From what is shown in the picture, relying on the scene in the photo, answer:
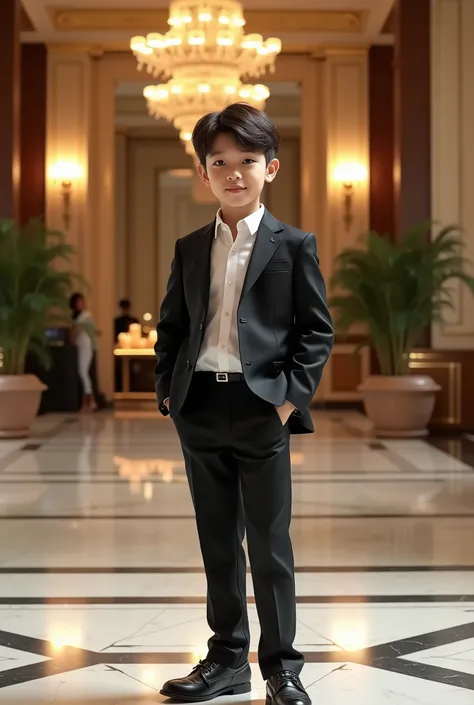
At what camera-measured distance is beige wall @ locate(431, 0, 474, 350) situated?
10.2m

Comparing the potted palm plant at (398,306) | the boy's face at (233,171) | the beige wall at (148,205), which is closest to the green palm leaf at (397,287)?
the potted palm plant at (398,306)

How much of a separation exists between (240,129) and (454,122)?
8363 mm

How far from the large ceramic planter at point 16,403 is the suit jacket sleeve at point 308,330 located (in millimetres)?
7083

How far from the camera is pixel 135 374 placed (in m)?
15.7

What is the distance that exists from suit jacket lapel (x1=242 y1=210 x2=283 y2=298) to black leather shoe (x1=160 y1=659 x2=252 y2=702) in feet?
2.75

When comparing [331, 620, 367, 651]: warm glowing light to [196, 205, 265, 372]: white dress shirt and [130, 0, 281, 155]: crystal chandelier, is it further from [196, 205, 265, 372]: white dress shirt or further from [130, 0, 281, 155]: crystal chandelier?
[130, 0, 281, 155]: crystal chandelier

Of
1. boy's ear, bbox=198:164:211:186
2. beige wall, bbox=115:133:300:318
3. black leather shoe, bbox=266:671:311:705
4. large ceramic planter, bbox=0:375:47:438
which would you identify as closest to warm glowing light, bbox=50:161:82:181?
large ceramic planter, bbox=0:375:47:438

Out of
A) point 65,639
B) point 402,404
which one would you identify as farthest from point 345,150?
point 65,639

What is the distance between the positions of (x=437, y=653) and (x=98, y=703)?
3.00 feet

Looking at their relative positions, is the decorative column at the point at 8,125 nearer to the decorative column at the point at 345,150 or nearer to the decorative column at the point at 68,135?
the decorative column at the point at 68,135

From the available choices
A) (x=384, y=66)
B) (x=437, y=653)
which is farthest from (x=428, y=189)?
(x=437, y=653)

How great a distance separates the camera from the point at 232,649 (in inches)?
97.8

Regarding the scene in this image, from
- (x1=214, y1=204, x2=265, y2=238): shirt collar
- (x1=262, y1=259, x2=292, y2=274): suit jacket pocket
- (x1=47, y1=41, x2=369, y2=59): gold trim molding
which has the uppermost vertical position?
(x1=47, y1=41, x2=369, y2=59): gold trim molding

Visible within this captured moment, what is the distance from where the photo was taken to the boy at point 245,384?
235cm
